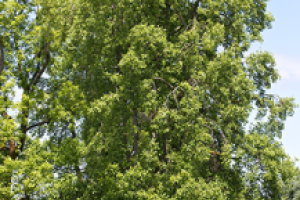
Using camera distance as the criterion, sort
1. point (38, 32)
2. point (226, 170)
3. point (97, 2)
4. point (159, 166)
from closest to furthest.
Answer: point (159, 166) → point (226, 170) → point (38, 32) → point (97, 2)

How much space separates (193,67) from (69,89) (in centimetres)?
583

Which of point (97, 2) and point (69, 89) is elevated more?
point (97, 2)

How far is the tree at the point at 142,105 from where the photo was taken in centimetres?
1495

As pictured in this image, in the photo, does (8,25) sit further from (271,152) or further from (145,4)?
(271,152)

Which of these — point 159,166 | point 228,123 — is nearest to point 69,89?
point 159,166

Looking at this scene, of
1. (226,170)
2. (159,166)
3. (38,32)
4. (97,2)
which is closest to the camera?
(159,166)

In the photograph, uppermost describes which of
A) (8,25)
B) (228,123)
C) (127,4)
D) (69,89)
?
(127,4)

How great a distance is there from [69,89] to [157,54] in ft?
14.8

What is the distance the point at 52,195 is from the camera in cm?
1564

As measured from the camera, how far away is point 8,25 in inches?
671

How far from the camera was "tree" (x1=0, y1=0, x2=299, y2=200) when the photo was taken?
15.0m

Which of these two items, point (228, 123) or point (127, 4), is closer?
point (228, 123)

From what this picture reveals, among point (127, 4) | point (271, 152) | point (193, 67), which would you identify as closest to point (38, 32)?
point (127, 4)

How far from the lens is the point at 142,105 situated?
15141 millimetres
